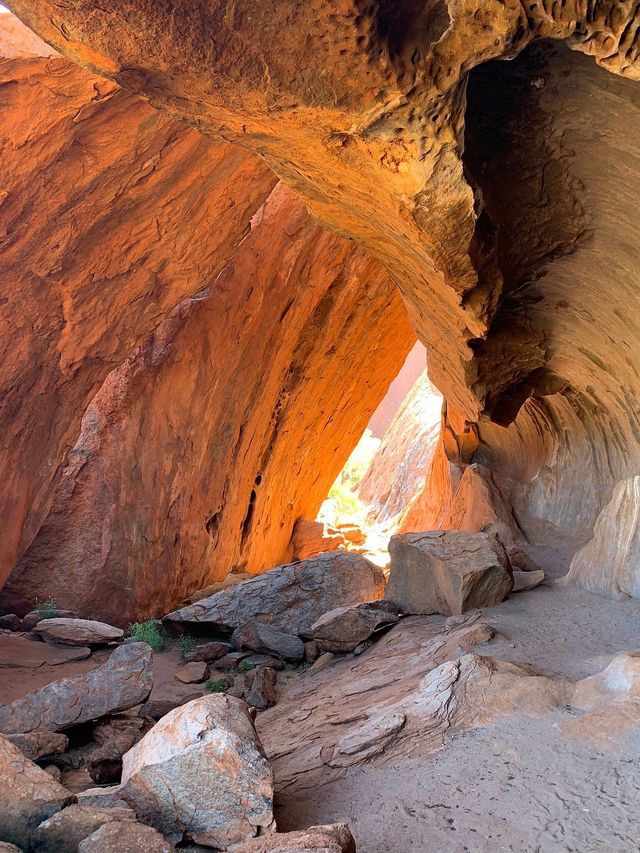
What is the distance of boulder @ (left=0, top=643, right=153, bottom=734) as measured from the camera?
4.52 m

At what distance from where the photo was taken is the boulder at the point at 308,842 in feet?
7.77

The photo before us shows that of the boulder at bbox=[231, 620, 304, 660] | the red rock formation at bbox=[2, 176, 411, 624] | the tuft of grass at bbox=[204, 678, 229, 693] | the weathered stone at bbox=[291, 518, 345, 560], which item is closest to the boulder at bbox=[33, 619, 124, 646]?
the red rock formation at bbox=[2, 176, 411, 624]

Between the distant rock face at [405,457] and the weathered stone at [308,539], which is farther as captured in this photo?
the distant rock face at [405,457]

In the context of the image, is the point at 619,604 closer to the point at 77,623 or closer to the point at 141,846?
the point at 141,846

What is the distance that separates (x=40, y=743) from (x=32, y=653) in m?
3.66

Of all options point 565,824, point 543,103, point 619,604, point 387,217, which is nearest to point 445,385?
point 619,604

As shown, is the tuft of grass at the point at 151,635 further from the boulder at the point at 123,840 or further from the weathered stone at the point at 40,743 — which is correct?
the boulder at the point at 123,840

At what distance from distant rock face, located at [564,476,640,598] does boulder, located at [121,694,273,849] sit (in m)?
4.26

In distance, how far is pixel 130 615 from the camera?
9742mm

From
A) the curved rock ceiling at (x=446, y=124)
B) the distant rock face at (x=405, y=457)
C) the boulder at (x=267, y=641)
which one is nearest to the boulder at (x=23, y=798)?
the curved rock ceiling at (x=446, y=124)

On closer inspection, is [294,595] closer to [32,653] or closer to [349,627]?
[349,627]

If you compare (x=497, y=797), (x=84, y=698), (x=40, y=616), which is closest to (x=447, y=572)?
(x=84, y=698)

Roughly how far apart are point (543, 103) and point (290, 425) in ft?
31.5

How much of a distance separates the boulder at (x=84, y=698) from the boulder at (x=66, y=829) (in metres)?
2.00
